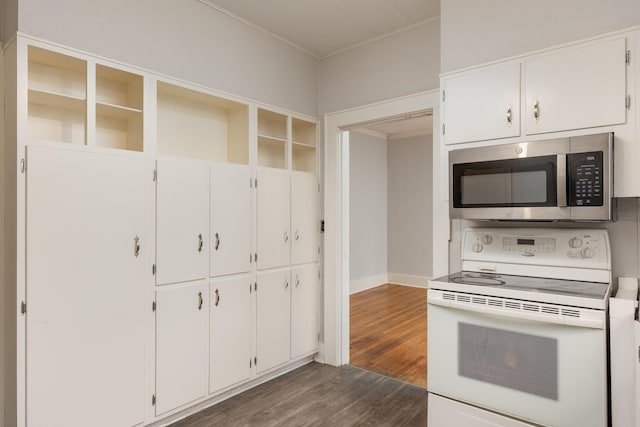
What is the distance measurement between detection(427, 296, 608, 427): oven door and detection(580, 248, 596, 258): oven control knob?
1.59 ft

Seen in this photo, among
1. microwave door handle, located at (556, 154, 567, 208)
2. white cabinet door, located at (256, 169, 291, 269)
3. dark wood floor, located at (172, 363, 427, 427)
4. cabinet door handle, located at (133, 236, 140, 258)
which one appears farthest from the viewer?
white cabinet door, located at (256, 169, 291, 269)

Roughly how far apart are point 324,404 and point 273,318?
2.43 ft

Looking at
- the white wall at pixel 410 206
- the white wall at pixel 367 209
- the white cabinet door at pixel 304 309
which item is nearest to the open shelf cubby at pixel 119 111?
the white cabinet door at pixel 304 309

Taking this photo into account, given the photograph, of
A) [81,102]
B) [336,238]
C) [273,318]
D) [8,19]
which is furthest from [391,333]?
[8,19]

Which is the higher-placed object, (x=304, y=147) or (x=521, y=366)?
(x=304, y=147)

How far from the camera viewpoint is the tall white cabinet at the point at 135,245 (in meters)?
1.86

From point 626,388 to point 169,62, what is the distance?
9.50ft

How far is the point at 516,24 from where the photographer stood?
2.11 meters

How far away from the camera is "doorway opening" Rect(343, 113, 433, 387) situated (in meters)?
6.09

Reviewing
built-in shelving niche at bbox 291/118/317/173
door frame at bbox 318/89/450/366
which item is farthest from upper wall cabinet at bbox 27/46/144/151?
door frame at bbox 318/89/450/366

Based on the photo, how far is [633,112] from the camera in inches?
68.1

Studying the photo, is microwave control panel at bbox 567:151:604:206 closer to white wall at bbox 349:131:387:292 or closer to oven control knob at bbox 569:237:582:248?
oven control knob at bbox 569:237:582:248

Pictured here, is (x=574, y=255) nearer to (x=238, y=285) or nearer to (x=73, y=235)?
(x=238, y=285)

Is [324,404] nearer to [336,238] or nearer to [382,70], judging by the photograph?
[336,238]
